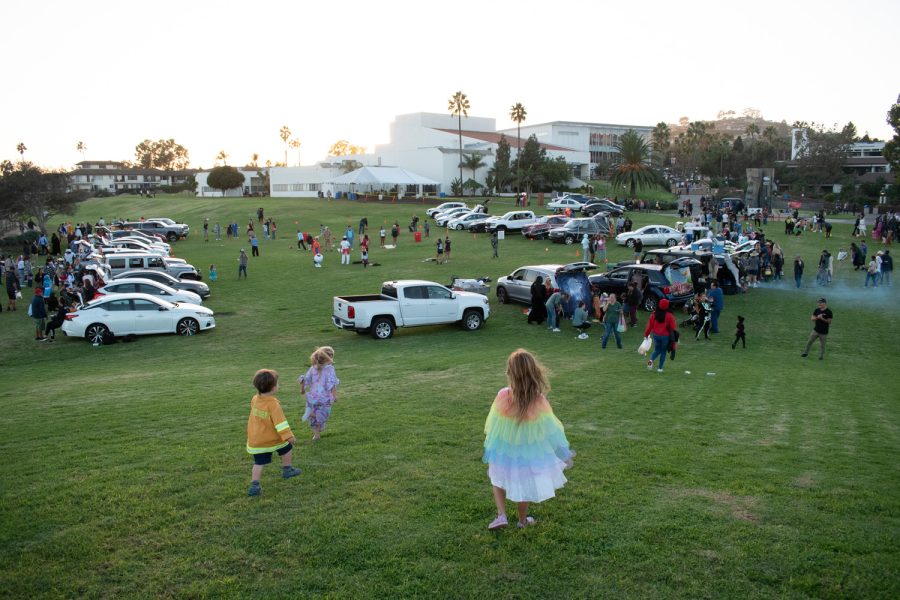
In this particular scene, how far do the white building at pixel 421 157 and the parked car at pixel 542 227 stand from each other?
148 ft

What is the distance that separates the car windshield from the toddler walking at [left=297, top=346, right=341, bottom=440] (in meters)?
17.2

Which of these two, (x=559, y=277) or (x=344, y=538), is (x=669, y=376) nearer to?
(x=559, y=277)

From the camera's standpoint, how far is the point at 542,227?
41.8 m

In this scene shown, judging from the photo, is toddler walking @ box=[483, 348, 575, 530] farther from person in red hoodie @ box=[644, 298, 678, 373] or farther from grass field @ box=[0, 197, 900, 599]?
person in red hoodie @ box=[644, 298, 678, 373]

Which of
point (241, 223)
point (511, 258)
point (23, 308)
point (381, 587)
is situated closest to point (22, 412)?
point (381, 587)

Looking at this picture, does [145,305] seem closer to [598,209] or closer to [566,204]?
[598,209]

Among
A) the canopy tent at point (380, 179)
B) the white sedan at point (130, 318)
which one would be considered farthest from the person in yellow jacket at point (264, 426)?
the canopy tent at point (380, 179)

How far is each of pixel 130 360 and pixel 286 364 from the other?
4.35m

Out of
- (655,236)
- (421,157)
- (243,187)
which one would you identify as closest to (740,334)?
(655,236)

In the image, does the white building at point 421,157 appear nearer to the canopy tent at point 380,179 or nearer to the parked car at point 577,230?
the canopy tent at point 380,179

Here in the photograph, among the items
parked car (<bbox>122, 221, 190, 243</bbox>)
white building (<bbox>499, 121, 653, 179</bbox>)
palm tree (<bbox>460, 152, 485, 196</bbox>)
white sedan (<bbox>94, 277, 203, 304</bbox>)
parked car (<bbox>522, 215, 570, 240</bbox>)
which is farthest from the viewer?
white building (<bbox>499, 121, 653, 179</bbox>)

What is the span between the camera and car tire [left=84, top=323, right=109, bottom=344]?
1856cm

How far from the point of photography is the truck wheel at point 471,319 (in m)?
20.3

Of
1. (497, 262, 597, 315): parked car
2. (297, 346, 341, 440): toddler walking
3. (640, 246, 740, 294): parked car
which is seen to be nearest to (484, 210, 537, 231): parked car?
(640, 246, 740, 294): parked car
